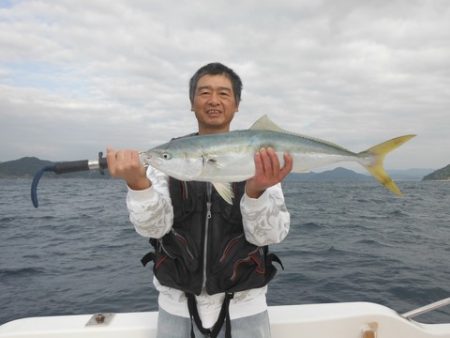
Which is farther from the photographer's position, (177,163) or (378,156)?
(378,156)

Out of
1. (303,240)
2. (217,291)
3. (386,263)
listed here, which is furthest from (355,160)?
(303,240)

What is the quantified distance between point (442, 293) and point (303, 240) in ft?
23.2

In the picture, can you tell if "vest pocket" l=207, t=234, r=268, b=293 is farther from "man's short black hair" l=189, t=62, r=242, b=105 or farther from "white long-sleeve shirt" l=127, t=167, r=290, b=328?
"man's short black hair" l=189, t=62, r=242, b=105

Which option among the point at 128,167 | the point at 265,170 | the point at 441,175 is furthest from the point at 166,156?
the point at 441,175

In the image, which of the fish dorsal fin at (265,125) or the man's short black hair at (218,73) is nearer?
the fish dorsal fin at (265,125)

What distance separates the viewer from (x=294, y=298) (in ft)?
29.7

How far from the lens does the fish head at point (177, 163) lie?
3.18m

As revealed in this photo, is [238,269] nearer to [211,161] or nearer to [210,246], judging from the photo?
[210,246]

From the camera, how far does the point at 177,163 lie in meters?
3.21

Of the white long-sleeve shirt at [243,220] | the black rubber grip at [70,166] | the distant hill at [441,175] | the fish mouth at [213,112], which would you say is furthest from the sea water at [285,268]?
the distant hill at [441,175]

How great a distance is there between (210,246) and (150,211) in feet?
2.11

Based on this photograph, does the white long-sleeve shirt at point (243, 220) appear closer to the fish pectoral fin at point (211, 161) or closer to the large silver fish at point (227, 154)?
the large silver fish at point (227, 154)

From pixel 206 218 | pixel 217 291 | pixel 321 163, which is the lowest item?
pixel 217 291

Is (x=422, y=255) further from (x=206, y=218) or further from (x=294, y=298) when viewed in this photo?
(x=206, y=218)
